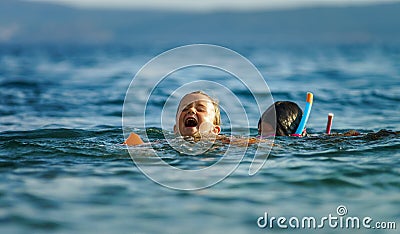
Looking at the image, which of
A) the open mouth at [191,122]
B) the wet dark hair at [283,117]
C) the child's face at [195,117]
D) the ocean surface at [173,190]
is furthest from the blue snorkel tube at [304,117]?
the open mouth at [191,122]

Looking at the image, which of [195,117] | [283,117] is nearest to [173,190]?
[195,117]

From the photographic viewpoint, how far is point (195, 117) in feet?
24.3

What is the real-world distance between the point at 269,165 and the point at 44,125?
196 inches

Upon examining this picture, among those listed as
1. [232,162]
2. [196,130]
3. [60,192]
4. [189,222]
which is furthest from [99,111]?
[189,222]

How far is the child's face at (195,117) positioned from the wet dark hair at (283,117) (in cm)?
65

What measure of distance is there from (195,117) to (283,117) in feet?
3.76

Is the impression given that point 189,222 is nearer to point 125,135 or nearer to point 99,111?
point 125,135

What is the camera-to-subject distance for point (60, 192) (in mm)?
5555

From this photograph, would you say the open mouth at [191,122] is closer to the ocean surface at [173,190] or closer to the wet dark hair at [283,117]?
the ocean surface at [173,190]

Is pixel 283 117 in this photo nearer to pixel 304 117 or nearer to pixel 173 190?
pixel 304 117

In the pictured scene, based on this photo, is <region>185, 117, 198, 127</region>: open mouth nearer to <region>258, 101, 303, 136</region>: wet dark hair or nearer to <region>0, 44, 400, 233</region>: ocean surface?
<region>0, 44, 400, 233</region>: ocean surface

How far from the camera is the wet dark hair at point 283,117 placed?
25.4 ft

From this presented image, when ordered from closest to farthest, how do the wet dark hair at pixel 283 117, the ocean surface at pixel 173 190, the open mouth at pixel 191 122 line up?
the ocean surface at pixel 173 190, the open mouth at pixel 191 122, the wet dark hair at pixel 283 117

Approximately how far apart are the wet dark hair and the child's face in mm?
647
